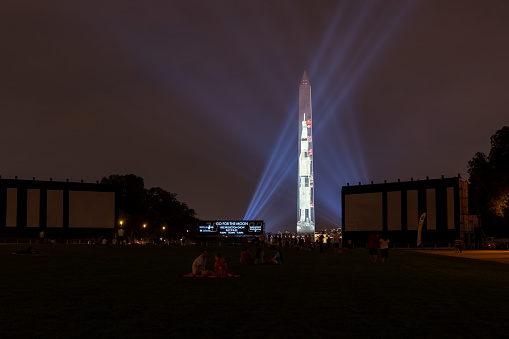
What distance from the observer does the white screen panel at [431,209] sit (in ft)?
292

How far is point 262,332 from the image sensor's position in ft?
30.7

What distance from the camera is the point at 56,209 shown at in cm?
9244

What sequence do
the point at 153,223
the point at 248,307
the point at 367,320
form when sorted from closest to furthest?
the point at 367,320 < the point at 248,307 < the point at 153,223

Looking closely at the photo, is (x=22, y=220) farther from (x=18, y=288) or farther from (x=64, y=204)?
(x=18, y=288)

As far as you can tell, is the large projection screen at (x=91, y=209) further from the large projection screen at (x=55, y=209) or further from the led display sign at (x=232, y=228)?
the led display sign at (x=232, y=228)

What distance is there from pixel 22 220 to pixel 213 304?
82.8 m

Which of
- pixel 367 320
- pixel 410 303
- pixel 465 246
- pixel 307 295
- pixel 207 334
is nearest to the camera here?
pixel 207 334

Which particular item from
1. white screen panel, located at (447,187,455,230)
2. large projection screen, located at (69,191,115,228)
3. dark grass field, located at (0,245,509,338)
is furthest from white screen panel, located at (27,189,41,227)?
dark grass field, located at (0,245,509,338)

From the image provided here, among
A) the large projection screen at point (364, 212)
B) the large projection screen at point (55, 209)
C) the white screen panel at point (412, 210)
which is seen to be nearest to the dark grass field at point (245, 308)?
the white screen panel at point (412, 210)

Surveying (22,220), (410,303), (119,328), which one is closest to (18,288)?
(119,328)

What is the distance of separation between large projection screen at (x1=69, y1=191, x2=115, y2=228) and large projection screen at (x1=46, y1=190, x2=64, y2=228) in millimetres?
1281

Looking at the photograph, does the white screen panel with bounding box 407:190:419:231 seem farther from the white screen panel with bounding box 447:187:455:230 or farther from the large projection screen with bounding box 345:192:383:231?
the white screen panel with bounding box 447:187:455:230

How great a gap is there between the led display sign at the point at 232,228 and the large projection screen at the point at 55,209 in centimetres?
2594

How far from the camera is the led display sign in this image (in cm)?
10669
